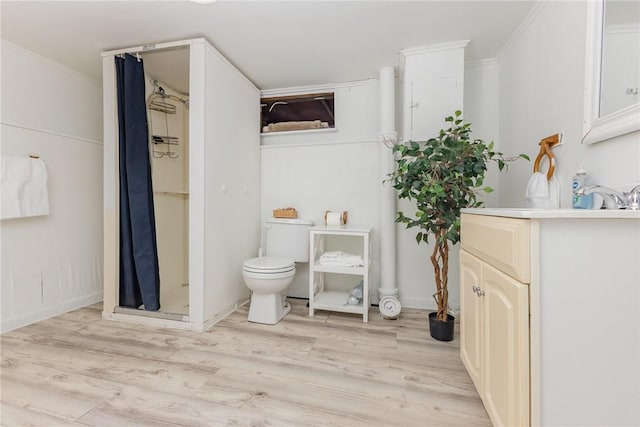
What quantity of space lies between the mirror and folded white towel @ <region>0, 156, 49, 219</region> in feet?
11.4

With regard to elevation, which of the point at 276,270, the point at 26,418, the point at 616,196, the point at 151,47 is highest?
the point at 151,47

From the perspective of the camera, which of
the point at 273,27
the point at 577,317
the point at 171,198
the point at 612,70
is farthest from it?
the point at 171,198

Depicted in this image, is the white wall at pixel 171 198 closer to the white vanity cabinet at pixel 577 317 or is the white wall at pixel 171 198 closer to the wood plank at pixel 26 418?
the wood plank at pixel 26 418

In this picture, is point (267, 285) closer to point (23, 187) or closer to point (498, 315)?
point (498, 315)

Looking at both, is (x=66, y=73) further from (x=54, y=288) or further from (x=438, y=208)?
(x=438, y=208)

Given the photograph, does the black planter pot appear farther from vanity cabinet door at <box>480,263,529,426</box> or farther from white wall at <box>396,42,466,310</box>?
white wall at <box>396,42,466,310</box>

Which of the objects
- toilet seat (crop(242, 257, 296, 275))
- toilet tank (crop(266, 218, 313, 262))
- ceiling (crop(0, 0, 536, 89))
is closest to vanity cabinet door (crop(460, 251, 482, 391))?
toilet seat (crop(242, 257, 296, 275))

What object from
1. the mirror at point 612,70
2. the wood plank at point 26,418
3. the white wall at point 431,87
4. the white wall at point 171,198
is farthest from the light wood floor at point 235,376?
the white wall at point 431,87

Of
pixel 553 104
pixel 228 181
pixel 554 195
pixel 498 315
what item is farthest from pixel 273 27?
pixel 498 315

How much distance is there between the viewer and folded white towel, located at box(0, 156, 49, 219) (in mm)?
2002

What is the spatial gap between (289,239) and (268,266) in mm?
454

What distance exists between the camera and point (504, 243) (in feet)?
3.15

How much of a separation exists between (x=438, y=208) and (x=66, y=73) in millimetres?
3291

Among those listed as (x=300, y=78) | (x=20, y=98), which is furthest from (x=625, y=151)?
(x=20, y=98)
